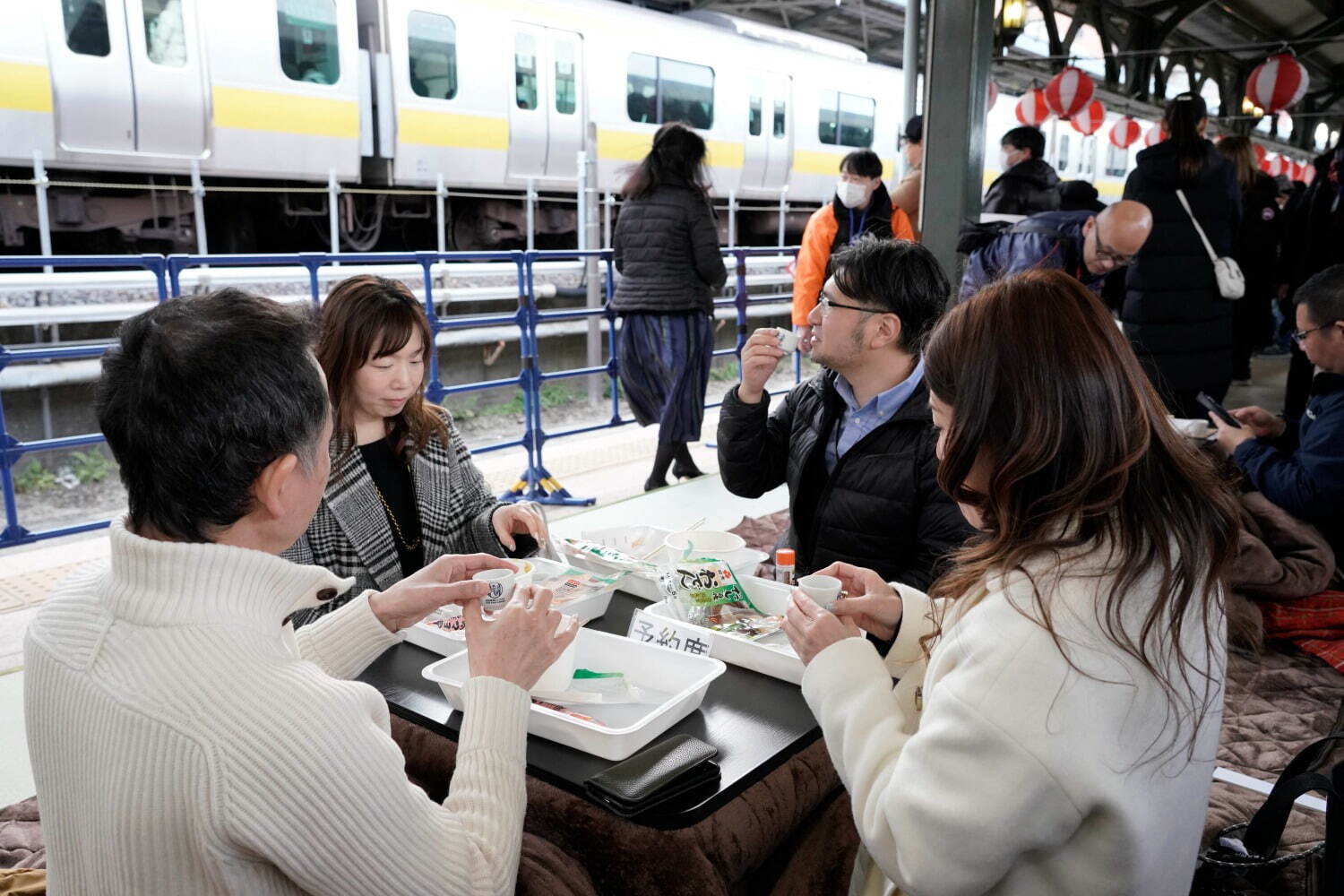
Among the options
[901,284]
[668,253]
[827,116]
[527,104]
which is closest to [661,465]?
[668,253]

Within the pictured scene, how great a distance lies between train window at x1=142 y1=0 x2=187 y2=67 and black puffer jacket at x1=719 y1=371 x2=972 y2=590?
17.5ft

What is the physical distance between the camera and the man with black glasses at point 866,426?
1.94 metres

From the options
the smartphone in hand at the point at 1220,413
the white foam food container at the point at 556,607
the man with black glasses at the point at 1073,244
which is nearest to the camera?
the white foam food container at the point at 556,607

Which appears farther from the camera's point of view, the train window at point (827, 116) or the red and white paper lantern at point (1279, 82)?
the train window at point (827, 116)

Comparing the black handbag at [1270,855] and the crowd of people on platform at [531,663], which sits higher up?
the crowd of people on platform at [531,663]

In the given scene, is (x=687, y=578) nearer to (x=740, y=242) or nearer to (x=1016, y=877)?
(x=1016, y=877)

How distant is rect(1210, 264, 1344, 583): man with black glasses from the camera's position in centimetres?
256

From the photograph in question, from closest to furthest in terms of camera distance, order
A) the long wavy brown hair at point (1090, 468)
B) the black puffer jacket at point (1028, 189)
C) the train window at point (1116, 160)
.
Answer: the long wavy brown hair at point (1090, 468) → the black puffer jacket at point (1028, 189) → the train window at point (1116, 160)

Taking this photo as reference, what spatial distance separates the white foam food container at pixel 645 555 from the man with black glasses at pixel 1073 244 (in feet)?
5.52

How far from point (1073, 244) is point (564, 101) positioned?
18.2 feet

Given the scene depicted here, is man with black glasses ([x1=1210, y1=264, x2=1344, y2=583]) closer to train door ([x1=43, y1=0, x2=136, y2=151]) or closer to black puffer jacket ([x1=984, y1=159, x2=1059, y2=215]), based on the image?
black puffer jacket ([x1=984, y1=159, x2=1059, y2=215])

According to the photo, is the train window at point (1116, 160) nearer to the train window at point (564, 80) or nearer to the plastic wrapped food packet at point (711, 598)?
the train window at point (564, 80)

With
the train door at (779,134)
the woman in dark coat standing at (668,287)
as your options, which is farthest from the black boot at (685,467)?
the train door at (779,134)

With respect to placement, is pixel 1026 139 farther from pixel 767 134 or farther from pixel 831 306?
pixel 767 134
